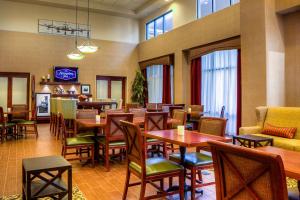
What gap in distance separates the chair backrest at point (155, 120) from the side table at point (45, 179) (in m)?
2.16

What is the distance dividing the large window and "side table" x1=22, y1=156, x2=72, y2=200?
7281 mm

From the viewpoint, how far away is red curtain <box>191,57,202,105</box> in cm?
967

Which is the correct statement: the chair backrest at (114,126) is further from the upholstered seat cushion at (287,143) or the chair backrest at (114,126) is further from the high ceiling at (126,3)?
the high ceiling at (126,3)

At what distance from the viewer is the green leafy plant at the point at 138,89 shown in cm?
1290

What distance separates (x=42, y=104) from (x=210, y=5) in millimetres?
8121

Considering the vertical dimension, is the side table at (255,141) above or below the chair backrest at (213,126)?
below

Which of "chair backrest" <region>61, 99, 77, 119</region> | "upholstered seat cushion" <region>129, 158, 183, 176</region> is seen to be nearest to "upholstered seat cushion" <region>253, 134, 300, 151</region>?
"upholstered seat cushion" <region>129, 158, 183, 176</region>

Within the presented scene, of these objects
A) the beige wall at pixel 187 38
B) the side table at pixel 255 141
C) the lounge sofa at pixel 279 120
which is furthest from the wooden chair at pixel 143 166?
the beige wall at pixel 187 38

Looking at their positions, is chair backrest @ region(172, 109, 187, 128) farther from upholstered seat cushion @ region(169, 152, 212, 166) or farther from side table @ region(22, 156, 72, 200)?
side table @ region(22, 156, 72, 200)

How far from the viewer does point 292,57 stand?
6152 mm

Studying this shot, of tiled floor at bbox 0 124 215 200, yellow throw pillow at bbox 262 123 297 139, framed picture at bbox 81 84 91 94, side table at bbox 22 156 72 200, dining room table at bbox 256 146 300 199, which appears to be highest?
framed picture at bbox 81 84 91 94

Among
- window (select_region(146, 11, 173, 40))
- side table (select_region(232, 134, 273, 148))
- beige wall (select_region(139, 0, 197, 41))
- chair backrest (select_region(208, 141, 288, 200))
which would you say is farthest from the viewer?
window (select_region(146, 11, 173, 40))

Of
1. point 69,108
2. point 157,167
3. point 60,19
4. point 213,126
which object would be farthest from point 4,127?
point 60,19

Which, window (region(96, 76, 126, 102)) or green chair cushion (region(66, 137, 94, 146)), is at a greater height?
window (region(96, 76, 126, 102))
